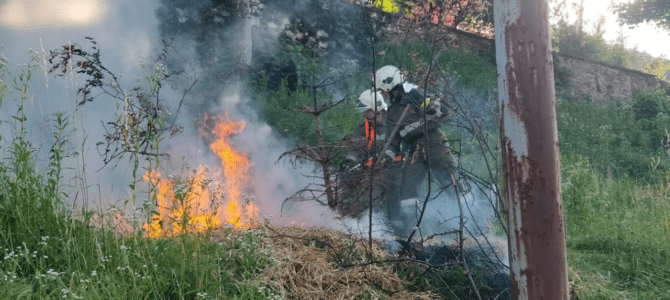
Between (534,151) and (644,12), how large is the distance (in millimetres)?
23057

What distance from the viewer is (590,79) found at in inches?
627

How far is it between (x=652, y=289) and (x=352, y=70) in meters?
7.37

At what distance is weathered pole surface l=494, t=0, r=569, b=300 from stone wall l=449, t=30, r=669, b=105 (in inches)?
A: 477

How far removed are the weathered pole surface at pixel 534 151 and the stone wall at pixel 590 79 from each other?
12.1 metres

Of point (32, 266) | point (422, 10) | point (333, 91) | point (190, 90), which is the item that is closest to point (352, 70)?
point (333, 91)

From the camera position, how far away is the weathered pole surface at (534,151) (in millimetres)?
2535

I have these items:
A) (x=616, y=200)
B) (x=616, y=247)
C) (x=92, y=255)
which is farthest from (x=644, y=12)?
(x=92, y=255)

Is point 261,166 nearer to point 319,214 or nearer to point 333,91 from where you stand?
point 319,214

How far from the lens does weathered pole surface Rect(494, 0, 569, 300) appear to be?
2535mm

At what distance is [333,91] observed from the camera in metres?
10.8

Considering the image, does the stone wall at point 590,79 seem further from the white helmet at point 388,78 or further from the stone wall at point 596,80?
the white helmet at point 388,78

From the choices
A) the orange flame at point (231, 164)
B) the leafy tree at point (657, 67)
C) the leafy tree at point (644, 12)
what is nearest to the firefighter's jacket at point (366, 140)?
the orange flame at point (231, 164)

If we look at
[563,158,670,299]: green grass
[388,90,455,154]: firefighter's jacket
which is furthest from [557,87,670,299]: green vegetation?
[388,90,455,154]: firefighter's jacket

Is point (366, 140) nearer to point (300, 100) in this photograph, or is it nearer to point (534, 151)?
point (534, 151)
